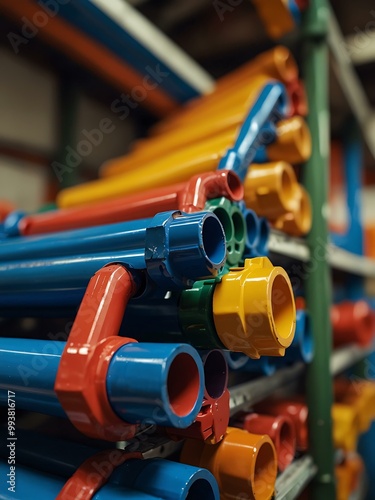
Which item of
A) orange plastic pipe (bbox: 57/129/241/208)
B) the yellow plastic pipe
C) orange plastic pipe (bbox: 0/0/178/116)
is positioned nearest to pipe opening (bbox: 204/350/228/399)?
orange plastic pipe (bbox: 57/129/241/208)

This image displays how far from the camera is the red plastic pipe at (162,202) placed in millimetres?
595

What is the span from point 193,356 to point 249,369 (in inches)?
13.0

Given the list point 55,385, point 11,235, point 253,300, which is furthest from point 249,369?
point 11,235

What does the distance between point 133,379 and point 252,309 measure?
0.16 m

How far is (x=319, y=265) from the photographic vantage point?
974 millimetres

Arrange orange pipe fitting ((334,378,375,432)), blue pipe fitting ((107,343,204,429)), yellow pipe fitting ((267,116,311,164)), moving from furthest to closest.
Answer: orange pipe fitting ((334,378,375,432))
yellow pipe fitting ((267,116,311,164))
blue pipe fitting ((107,343,204,429))

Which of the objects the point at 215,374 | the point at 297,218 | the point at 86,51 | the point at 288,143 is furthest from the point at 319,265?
the point at 86,51

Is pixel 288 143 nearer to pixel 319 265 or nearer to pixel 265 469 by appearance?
pixel 319 265

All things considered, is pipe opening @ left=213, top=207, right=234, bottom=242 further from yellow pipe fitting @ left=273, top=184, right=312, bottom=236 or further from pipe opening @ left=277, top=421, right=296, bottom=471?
pipe opening @ left=277, top=421, right=296, bottom=471

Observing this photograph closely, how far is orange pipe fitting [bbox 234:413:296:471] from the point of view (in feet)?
2.22

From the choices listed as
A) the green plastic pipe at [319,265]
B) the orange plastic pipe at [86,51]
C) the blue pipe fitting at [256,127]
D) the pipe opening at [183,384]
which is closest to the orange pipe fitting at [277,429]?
the green plastic pipe at [319,265]

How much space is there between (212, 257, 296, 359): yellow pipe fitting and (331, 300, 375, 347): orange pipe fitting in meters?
0.77

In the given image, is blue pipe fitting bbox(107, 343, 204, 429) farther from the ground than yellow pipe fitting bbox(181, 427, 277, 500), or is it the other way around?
blue pipe fitting bbox(107, 343, 204, 429)

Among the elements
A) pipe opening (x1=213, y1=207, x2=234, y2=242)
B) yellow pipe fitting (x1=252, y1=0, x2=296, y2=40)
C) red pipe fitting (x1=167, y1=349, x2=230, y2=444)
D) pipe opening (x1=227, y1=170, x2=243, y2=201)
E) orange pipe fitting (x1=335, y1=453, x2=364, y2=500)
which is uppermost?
yellow pipe fitting (x1=252, y1=0, x2=296, y2=40)
